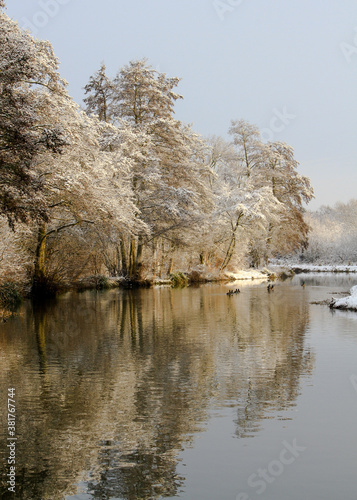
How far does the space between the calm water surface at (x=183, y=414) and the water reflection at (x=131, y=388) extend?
0.06ft

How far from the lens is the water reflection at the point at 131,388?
4625mm

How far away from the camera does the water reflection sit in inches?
182

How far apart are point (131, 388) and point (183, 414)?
4.50 ft

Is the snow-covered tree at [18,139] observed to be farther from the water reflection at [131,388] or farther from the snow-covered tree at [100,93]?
the snow-covered tree at [100,93]

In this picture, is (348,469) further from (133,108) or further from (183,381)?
(133,108)

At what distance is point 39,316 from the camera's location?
1622cm

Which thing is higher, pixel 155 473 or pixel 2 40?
pixel 2 40

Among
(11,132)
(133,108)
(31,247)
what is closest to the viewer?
(11,132)

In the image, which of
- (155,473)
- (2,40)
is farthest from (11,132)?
(155,473)

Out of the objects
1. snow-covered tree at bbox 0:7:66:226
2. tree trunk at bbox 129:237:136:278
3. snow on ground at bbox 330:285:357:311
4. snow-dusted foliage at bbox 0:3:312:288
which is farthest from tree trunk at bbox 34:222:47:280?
snow on ground at bbox 330:285:357:311

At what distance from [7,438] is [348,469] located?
3.28 metres

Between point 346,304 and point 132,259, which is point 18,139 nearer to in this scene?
point 346,304

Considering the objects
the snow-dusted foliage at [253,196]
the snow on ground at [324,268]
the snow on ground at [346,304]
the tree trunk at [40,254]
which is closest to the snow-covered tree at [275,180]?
the snow-dusted foliage at [253,196]

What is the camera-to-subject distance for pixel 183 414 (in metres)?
6.14
